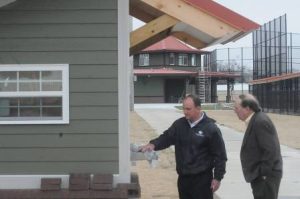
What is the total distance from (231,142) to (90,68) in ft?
39.0

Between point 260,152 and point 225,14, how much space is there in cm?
246

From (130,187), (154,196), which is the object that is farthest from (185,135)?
(154,196)

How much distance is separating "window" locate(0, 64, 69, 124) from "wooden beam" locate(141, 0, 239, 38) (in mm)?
1438

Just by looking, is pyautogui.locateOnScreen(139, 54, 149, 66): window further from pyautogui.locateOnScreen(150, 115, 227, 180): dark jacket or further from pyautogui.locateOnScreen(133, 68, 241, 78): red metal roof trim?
pyautogui.locateOnScreen(150, 115, 227, 180): dark jacket

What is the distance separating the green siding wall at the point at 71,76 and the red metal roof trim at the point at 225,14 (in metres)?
1.10

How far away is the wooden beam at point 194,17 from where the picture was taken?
24.2ft

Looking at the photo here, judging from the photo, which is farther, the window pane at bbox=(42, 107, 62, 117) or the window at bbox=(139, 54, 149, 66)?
the window at bbox=(139, 54, 149, 66)

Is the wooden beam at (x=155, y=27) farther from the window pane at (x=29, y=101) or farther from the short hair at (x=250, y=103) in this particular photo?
the short hair at (x=250, y=103)

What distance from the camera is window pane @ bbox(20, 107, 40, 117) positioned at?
24.7 ft

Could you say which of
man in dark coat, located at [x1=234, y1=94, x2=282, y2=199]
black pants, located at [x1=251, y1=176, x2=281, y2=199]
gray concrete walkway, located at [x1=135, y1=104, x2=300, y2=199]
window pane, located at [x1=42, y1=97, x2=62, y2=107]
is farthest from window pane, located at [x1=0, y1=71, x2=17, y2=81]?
gray concrete walkway, located at [x1=135, y1=104, x2=300, y2=199]

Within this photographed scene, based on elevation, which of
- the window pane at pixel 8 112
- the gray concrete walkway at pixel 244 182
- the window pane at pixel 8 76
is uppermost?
the window pane at pixel 8 76

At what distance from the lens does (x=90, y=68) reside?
24.7ft

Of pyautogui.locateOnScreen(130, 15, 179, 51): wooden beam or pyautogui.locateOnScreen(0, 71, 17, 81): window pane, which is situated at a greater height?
pyautogui.locateOnScreen(130, 15, 179, 51): wooden beam

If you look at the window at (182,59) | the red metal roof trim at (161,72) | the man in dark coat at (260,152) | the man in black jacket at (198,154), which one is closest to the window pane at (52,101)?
the man in black jacket at (198,154)
